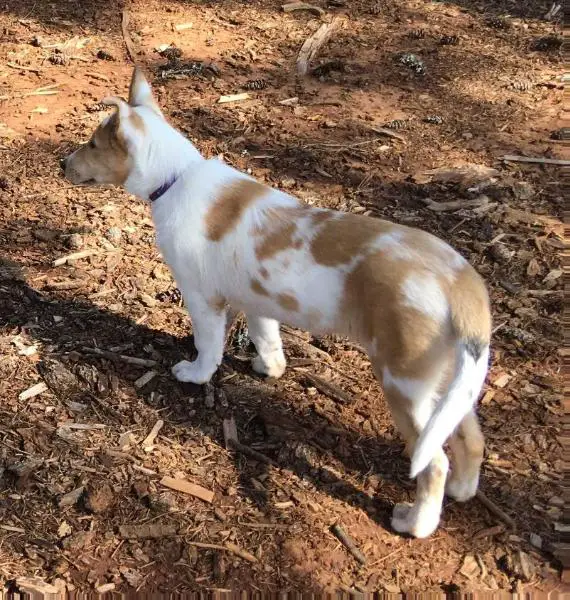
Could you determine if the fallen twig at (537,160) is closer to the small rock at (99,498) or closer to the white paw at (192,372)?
the white paw at (192,372)

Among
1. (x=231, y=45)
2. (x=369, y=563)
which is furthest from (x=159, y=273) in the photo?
(x=231, y=45)

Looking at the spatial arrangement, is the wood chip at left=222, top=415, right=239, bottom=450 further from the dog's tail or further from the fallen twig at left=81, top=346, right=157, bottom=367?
the dog's tail

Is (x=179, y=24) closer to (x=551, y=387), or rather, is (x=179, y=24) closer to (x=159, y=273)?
(x=159, y=273)

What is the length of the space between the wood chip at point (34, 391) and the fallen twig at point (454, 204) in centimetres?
378

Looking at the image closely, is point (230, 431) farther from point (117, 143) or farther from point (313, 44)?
point (313, 44)

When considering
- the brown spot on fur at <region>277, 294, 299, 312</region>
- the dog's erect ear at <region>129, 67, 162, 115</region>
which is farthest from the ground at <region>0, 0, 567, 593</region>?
the dog's erect ear at <region>129, 67, 162, 115</region>

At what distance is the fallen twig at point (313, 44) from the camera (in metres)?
9.06

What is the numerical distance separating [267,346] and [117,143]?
1717 millimetres

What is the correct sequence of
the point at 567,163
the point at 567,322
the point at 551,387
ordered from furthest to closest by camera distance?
1. the point at 567,163
2. the point at 567,322
3. the point at 551,387

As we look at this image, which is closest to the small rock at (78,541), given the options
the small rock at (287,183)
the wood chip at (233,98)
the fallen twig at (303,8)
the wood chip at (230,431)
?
the wood chip at (230,431)

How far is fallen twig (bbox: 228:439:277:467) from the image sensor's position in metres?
5.03

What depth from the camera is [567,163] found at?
7.70 m

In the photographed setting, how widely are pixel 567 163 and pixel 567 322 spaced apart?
7.54ft

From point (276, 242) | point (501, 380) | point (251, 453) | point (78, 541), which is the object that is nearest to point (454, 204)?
point (501, 380)
